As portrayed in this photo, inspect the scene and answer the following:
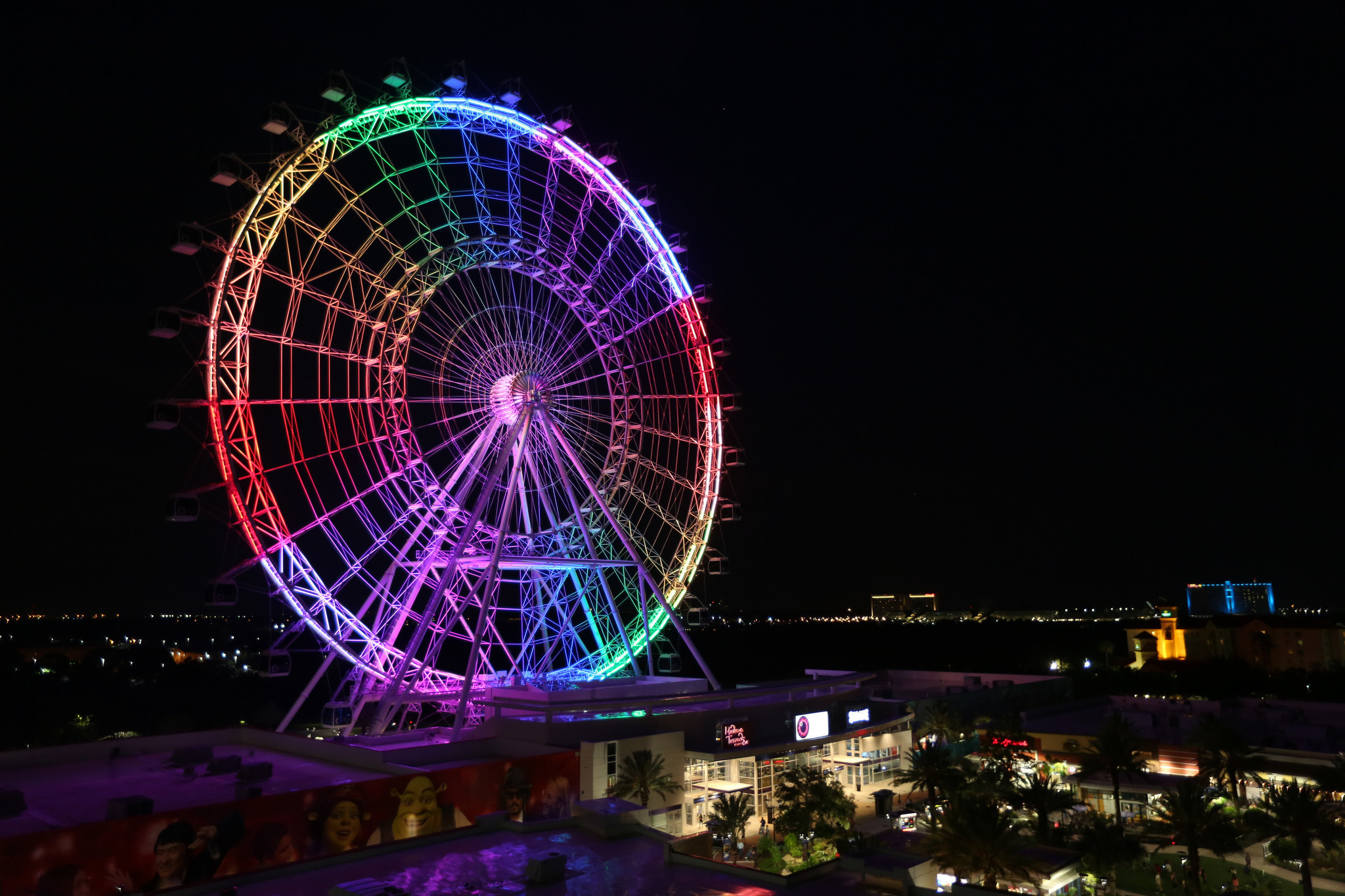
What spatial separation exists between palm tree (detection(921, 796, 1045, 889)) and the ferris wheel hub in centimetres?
1876

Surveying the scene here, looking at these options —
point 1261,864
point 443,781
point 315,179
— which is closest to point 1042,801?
point 1261,864

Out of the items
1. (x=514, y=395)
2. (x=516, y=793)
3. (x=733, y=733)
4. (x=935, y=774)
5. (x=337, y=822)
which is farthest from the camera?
(x=935, y=774)

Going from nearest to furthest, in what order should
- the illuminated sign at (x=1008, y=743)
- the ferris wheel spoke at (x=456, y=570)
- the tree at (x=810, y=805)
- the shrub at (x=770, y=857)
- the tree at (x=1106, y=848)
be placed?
1. the tree at (x=1106, y=848)
2. the shrub at (x=770, y=857)
3. the ferris wheel spoke at (x=456, y=570)
4. the tree at (x=810, y=805)
5. the illuminated sign at (x=1008, y=743)

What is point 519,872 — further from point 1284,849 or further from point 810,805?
point 1284,849

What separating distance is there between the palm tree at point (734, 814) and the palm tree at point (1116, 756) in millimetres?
Answer: 13180

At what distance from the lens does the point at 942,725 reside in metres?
41.6

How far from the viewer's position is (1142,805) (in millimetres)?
35750

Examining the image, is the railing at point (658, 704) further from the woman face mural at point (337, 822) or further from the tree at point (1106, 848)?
the tree at point (1106, 848)

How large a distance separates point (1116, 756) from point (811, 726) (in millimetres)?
11109

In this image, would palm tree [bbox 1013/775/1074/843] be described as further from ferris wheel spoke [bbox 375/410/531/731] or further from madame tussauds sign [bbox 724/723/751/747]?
ferris wheel spoke [bbox 375/410/531/731]

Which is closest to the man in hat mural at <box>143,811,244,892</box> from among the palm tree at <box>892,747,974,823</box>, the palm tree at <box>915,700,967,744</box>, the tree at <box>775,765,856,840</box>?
the tree at <box>775,765,856,840</box>

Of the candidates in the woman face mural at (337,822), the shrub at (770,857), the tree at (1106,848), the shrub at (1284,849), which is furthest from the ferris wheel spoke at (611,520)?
the shrub at (1284,849)

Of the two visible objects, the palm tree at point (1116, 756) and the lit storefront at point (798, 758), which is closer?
the lit storefront at point (798, 758)

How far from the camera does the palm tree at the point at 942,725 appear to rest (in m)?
41.7
